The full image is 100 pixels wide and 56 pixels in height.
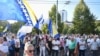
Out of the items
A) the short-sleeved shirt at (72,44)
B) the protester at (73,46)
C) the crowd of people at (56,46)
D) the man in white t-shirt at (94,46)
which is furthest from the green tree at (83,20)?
the short-sleeved shirt at (72,44)

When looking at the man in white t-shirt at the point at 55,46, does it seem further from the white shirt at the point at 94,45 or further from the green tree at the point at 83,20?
the green tree at the point at 83,20

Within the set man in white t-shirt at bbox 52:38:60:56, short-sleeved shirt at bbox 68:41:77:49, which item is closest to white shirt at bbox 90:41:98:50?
short-sleeved shirt at bbox 68:41:77:49

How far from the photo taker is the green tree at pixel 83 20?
43.4 m

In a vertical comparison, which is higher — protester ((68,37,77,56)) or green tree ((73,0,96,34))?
protester ((68,37,77,56))

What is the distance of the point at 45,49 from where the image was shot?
18.3 meters

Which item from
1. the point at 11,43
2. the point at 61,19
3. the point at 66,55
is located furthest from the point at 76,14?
the point at 11,43

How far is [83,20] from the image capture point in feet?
143

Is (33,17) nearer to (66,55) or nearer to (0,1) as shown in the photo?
(0,1)

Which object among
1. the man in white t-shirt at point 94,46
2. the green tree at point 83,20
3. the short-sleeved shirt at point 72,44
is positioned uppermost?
the short-sleeved shirt at point 72,44

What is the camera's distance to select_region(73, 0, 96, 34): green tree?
43.4 m

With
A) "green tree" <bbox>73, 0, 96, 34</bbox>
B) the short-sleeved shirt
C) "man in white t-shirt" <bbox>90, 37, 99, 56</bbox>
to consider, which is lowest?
"green tree" <bbox>73, 0, 96, 34</bbox>

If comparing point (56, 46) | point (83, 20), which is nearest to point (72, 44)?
point (56, 46)

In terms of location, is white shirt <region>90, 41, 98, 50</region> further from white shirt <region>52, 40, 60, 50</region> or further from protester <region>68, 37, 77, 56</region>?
white shirt <region>52, 40, 60, 50</region>

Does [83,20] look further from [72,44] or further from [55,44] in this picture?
[72,44]
